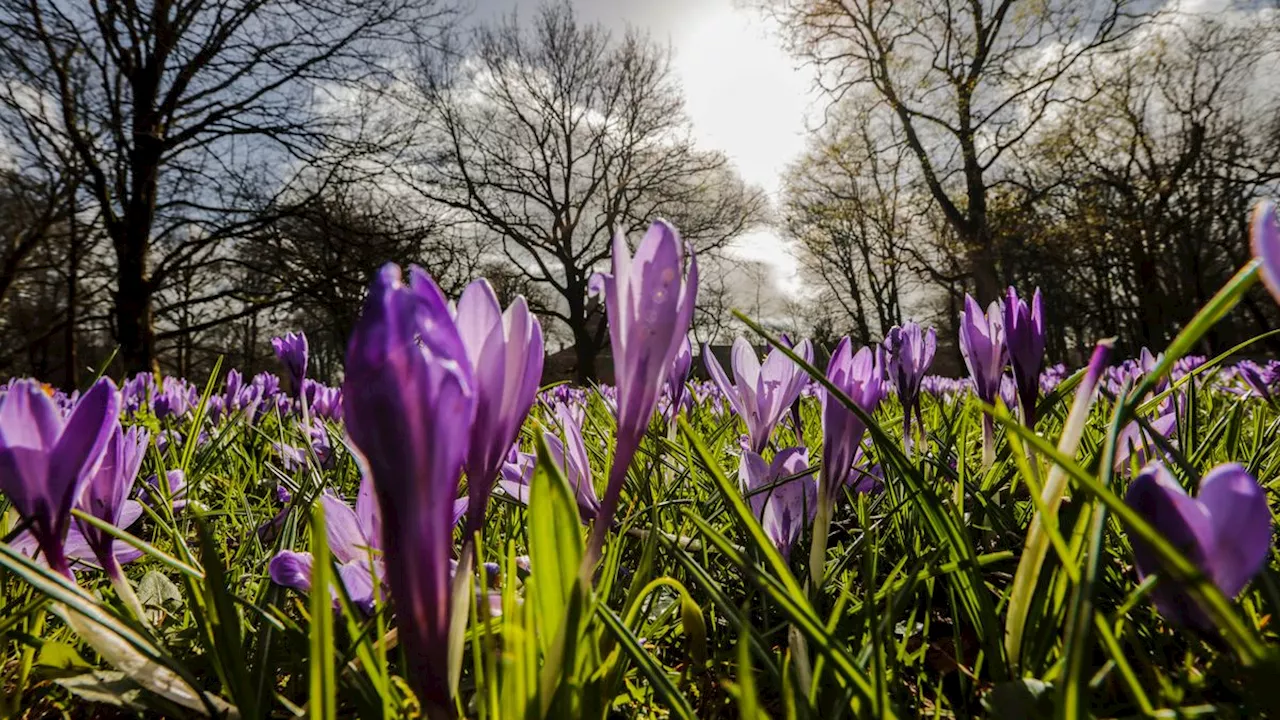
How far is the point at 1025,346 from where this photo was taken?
935mm

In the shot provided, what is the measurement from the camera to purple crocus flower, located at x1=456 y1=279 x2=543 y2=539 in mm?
431

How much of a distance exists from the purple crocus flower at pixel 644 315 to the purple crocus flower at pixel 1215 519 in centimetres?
32

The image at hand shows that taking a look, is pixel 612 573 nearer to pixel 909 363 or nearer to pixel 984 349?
pixel 984 349

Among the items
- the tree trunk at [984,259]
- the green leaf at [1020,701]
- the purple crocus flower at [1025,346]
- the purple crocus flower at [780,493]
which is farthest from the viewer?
the tree trunk at [984,259]

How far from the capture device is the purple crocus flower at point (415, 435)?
36cm

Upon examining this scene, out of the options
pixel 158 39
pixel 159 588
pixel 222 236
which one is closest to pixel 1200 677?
pixel 159 588

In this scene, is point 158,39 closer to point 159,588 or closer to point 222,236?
point 222,236

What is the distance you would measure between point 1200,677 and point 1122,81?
912 inches

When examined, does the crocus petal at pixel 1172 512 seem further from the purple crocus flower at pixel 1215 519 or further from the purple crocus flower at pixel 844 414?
the purple crocus flower at pixel 844 414

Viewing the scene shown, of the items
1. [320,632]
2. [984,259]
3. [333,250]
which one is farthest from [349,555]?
[984,259]

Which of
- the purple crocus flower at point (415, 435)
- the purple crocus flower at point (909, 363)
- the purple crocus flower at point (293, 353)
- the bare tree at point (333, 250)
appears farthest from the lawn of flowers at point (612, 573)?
the bare tree at point (333, 250)

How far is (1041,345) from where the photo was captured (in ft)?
3.17

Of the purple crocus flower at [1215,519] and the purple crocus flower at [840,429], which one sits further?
the purple crocus flower at [840,429]

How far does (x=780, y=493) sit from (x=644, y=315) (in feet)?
1.49
